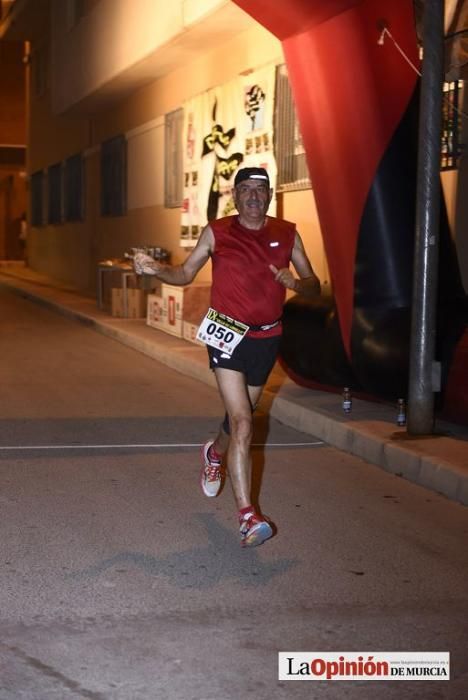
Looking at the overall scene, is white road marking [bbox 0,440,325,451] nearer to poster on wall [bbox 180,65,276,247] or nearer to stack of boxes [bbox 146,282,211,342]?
stack of boxes [bbox 146,282,211,342]

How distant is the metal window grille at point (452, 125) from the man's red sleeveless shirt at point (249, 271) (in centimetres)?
564

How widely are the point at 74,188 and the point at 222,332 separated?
85.0 ft

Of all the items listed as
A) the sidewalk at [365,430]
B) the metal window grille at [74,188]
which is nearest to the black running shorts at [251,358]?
the sidewalk at [365,430]

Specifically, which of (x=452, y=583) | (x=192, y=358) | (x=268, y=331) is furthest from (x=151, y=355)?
(x=452, y=583)

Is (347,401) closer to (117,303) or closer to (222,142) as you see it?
(222,142)

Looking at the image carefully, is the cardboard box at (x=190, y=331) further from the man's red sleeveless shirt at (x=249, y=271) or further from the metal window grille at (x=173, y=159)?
the man's red sleeveless shirt at (x=249, y=271)

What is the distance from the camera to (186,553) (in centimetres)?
640

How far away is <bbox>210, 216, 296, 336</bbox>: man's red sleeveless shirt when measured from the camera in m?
6.70

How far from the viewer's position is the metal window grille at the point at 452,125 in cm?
1189

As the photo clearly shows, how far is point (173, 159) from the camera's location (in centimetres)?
2194

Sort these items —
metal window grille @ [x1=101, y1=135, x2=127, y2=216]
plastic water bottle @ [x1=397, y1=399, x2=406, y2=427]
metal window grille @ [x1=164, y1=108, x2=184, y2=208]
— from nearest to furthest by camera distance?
plastic water bottle @ [x1=397, y1=399, x2=406, y2=427] < metal window grille @ [x1=164, y1=108, x2=184, y2=208] < metal window grille @ [x1=101, y1=135, x2=127, y2=216]

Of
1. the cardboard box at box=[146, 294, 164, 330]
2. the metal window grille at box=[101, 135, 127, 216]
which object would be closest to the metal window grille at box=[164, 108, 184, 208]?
the cardboard box at box=[146, 294, 164, 330]

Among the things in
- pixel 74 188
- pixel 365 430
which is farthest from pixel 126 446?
pixel 74 188

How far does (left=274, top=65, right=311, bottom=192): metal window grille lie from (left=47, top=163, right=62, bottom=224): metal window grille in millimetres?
18797
